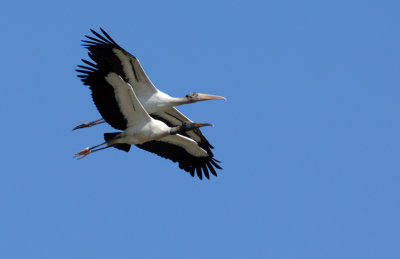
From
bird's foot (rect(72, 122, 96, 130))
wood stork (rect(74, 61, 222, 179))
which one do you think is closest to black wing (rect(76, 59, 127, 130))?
wood stork (rect(74, 61, 222, 179))

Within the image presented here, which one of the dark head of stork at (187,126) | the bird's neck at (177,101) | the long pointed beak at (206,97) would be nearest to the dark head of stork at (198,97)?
the long pointed beak at (206,97)

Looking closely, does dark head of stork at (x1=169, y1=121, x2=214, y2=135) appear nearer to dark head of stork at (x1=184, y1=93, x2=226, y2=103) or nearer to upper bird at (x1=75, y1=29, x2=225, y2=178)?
upper bird at (x1=75, y1=29, x2=225, y2=178)

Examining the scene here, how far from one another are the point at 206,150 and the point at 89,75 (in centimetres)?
466

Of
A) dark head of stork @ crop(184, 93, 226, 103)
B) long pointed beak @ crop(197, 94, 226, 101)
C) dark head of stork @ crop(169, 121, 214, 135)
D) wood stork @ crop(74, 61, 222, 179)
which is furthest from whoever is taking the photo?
long pointed beak @ crop(197, 94, 226, 101)

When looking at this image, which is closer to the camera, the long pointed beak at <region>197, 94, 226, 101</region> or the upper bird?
the upper bird

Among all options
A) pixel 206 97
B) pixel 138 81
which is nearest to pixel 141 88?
pixel 138 81

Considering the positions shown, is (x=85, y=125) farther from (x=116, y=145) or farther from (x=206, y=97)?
(x=206, y=97)

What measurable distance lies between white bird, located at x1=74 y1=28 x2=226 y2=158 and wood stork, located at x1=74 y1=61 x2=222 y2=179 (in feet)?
2.54

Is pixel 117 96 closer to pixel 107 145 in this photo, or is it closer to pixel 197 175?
pixel 107 145

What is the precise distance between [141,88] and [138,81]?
8.1 inches

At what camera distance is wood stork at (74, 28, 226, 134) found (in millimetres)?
23938

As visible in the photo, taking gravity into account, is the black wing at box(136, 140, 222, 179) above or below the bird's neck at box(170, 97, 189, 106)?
below

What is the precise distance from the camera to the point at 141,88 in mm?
24781

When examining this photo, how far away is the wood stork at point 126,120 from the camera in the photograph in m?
21.8
